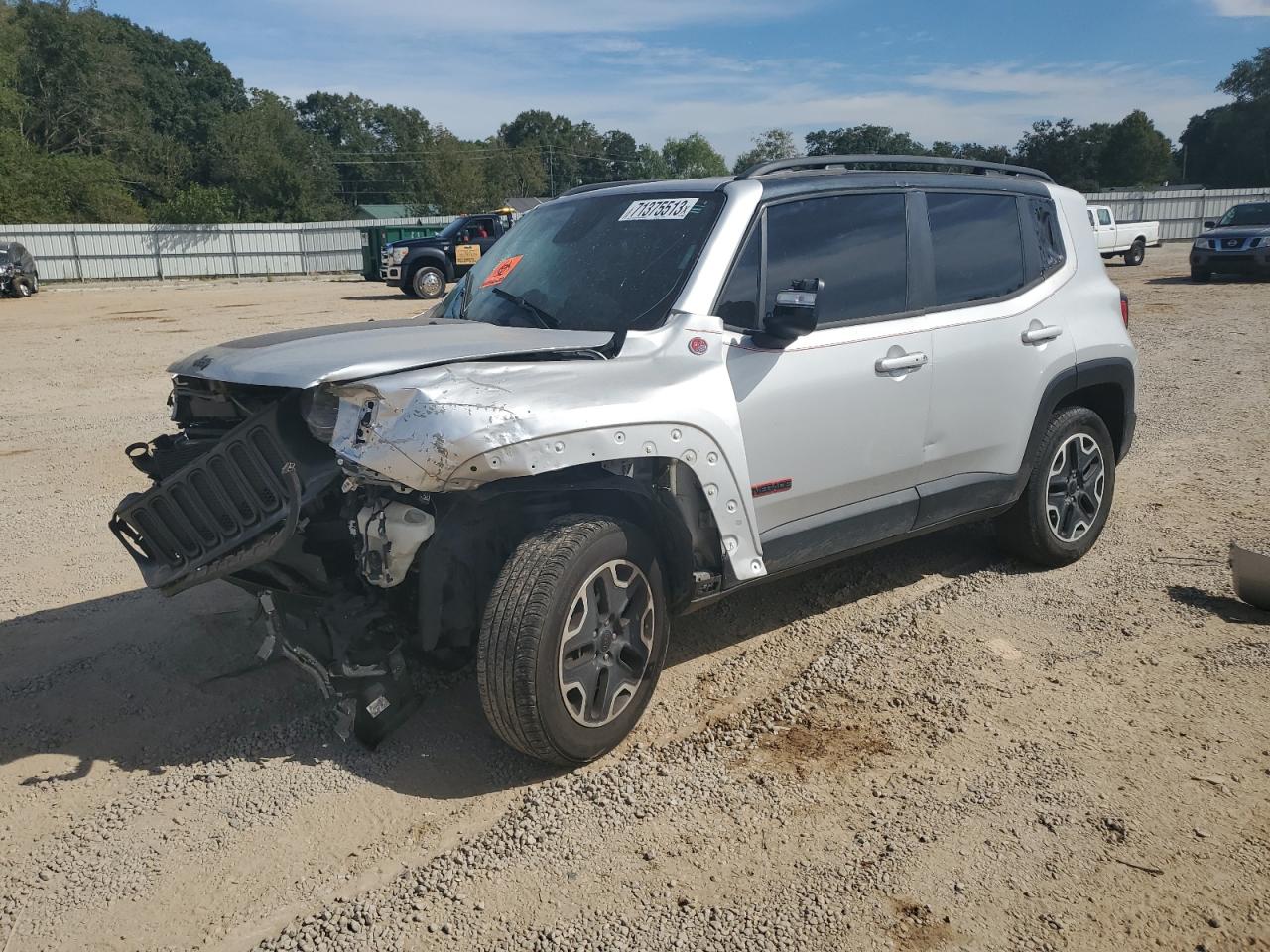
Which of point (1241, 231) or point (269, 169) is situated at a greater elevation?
point (269, 169)

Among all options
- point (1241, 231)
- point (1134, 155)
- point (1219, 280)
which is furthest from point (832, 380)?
point (1134, 155)

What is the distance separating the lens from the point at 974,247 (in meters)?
4.86

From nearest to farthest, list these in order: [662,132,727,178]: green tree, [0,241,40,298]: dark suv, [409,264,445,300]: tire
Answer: [409,264,445,300]: tire < [0,241,40,298]: dark suv < [662,132,727,178]: green tree

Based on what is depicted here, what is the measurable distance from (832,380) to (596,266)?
3.56ft

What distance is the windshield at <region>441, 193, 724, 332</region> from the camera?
13.1 feet

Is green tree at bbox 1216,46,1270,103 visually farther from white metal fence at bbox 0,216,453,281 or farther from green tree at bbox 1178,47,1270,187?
white metal fence at bbox 0,216,453,281

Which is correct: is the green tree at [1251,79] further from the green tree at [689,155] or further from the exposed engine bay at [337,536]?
the exposed engine bay at [337,536]

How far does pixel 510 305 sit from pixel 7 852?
106 inches

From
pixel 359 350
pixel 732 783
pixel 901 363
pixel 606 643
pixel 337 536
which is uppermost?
pixel 359 350

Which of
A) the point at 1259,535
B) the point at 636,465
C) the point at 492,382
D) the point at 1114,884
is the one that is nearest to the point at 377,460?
the point at 492,382

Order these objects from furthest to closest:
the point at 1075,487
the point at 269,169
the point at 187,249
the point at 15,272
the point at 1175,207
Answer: the point at 269,169, the point at 1175,207, the point at 187,249, the point at 15,272, the point at 1075,487

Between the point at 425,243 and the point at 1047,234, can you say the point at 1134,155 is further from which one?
the point at 1047,234

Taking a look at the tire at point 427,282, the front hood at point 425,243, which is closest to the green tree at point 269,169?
the front hood at point 425,243

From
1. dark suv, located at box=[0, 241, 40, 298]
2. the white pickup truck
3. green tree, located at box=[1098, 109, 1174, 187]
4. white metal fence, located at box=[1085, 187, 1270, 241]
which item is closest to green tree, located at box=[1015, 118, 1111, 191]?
green tree, located at box=[1098, 109, 1174, 187]
